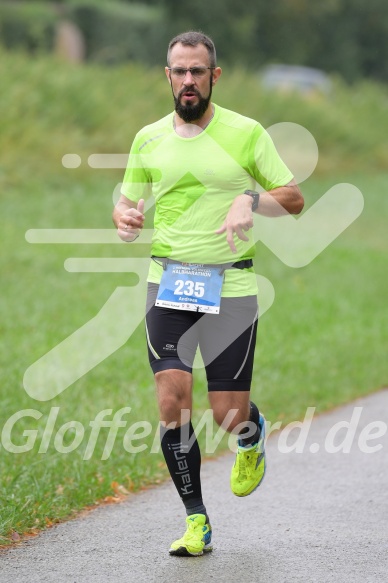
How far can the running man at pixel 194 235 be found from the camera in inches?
219

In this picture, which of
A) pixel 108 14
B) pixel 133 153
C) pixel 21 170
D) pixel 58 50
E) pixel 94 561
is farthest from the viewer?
pixel 108 14

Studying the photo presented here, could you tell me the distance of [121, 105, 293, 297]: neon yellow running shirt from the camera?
5570 mm

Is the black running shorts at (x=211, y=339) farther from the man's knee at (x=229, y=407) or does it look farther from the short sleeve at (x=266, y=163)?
the short sleeve at (x=266, y=163)

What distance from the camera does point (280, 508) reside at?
6.55 meters

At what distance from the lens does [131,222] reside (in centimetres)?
548

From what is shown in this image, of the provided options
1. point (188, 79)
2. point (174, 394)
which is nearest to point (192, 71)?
point (188, 79)

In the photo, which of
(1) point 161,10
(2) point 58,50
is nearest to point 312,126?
(2) point 58,50

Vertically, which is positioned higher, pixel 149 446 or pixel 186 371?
pixel 186 371

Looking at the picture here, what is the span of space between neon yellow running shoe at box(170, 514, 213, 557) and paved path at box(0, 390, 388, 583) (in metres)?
0.05

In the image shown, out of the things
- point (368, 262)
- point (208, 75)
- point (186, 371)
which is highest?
point (208, 75)

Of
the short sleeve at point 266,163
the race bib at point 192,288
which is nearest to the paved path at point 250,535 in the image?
the race bib at point 192,288

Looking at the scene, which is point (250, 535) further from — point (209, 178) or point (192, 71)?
point (192, 71)

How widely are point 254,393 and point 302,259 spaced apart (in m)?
7.89

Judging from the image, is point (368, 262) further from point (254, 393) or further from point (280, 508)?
point (280, 508)
